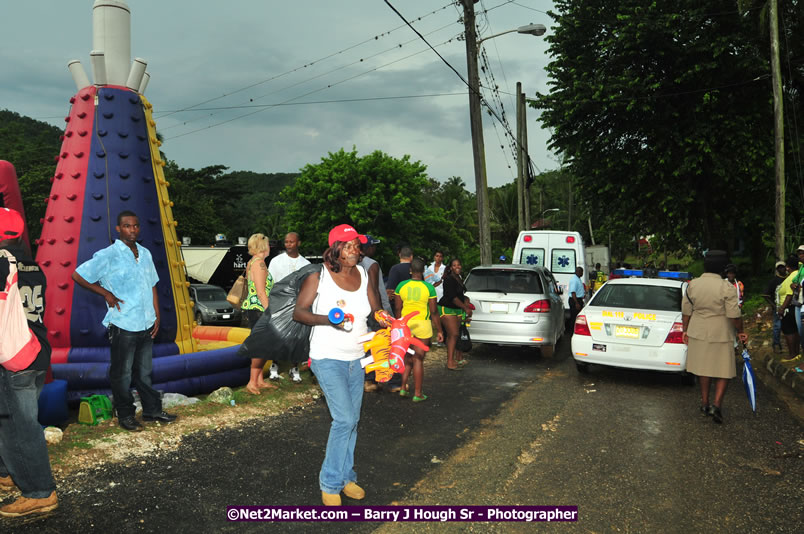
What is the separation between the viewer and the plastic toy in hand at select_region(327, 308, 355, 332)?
3.65 metres

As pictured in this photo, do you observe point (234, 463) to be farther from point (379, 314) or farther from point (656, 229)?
point (656, 229)

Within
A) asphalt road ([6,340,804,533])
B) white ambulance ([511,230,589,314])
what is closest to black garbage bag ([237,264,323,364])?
asphalt road ([6,340,804,533])

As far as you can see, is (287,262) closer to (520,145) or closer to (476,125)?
(476,125)

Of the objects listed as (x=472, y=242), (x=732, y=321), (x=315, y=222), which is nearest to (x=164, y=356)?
(x=732, y=321)

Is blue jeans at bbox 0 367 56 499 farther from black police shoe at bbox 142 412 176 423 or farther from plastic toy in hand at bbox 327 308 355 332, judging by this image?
plastic toy in hand at bbox 327 308 355 332

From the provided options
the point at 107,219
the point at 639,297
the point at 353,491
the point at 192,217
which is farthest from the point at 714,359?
the point at 192,217

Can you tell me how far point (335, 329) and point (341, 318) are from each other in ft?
0.59

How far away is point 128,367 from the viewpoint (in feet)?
17.3

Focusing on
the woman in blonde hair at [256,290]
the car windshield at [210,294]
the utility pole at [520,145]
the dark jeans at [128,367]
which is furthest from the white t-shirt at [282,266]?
the utility pole at [520,145]

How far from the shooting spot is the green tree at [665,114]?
18422 mm

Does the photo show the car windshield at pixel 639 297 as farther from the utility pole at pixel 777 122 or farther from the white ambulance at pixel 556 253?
the utility pole at pixel 777 122

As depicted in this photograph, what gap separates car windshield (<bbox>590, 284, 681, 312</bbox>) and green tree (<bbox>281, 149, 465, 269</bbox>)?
25871mm

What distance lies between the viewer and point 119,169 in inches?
269

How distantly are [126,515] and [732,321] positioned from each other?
5.97 meters
